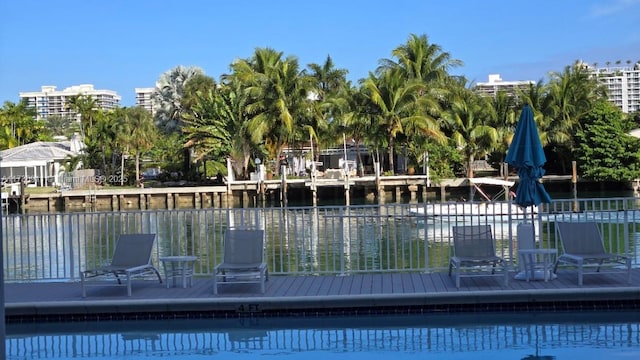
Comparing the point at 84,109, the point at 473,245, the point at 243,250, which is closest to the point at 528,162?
the point at 473,245

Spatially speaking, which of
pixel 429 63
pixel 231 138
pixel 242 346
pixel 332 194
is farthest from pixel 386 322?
pixel 429 63

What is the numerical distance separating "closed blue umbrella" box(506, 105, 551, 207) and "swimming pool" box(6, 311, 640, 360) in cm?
176

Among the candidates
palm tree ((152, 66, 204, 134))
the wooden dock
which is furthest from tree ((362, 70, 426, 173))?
palm tree ((152, 66, 204, 134))

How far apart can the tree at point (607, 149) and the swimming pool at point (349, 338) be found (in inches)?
1502

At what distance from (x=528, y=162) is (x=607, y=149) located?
1480 inches

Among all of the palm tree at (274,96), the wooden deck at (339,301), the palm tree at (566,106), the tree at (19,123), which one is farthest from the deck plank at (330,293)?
the tree at (19,123)

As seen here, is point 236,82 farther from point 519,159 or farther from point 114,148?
point 519,159

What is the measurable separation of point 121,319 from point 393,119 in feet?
123

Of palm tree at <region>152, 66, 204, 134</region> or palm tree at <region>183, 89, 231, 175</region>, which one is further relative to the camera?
palm tree at <region>152, 66, 204, 134</region>

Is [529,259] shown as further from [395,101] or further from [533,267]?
[395,101]

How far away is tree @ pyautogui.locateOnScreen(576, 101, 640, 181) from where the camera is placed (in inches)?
1743

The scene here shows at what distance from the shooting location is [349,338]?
845cm

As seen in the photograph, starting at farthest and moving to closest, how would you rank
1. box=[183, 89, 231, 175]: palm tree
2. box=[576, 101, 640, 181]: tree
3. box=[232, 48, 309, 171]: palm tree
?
box=[183, 89, 231, 175]: palm tree
box=[232, 48, 309, 171]: palm tree
box=[576, 101, 640, 181]: tree

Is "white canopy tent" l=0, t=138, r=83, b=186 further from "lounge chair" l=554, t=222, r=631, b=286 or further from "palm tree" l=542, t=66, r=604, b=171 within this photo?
"lounge chair" l=554, t=222, r=631, b=286
